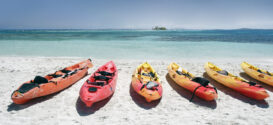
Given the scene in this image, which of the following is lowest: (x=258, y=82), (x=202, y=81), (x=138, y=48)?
(x=258, y=82)

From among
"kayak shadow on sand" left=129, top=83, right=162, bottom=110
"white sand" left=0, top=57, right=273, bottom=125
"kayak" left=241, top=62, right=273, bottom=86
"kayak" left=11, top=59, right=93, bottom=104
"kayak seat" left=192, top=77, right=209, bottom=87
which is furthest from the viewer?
"kayak" left=241, top=62, right=273, bottom=86

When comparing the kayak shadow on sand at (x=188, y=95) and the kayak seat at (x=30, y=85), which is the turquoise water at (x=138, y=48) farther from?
the kayak seat at (x=30, y=85)

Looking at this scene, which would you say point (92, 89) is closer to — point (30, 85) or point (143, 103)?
point (143, 103)

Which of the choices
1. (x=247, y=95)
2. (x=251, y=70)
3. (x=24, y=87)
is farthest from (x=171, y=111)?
(x=251, y=70)

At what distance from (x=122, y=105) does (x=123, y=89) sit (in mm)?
992

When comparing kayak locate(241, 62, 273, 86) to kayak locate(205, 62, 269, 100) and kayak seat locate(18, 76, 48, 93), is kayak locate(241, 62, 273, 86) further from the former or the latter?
kayak seat locate(18, 76, 48, 93)

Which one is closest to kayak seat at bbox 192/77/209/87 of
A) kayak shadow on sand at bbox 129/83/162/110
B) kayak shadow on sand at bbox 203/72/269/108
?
kayak shadow on sand at bbox 203/72/269/108

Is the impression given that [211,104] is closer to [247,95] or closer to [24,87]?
[247,95]

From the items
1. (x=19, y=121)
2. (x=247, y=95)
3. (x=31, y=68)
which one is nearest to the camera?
(x=19, y=121)

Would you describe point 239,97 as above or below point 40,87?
below

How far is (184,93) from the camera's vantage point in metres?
4.51

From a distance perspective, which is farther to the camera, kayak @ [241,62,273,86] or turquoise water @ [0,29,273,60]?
turquoise water @ [0,29,273,60]

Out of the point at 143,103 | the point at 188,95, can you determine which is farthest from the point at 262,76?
the point at 143,103

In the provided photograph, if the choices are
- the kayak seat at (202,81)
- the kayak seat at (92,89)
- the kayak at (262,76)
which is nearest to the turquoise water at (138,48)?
the kayak at (262,76)
